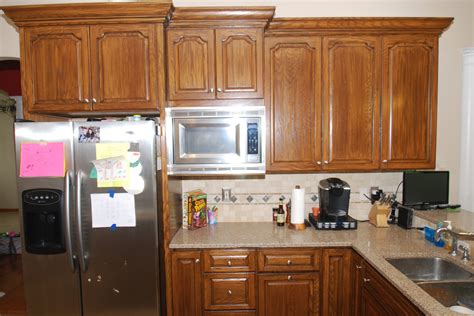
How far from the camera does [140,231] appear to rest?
1.98 metres

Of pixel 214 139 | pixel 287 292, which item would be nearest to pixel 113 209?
pixel 214 139

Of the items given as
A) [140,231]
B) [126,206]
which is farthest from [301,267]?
[126,206]

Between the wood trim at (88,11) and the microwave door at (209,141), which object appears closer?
the wood trim at (88,11)

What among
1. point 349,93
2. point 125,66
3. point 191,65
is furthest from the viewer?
point 349,93

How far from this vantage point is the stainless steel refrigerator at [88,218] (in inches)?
75.8

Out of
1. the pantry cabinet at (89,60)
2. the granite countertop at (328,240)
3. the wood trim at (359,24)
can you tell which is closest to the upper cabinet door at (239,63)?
the wood trim at (359,24)

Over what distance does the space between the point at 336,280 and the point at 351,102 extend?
52.4 inches

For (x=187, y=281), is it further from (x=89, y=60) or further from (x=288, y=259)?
(x=89, y=60)

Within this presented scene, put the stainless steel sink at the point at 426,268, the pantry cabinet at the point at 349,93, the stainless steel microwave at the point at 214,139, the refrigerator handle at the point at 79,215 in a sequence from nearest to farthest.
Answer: the stainless steel sink at the point at 426,268 < the refrigerator handle at the point at 79,215 < the stainless steel microwave at the point at 214,139 < the pantry cabinet at the point at 349,93

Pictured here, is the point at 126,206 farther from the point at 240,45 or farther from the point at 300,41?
the point at 300,41

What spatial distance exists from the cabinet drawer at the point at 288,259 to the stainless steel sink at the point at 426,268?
0.49 meters

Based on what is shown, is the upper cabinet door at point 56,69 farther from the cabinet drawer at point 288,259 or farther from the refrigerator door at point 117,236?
the cabinet drawer at point 288,259

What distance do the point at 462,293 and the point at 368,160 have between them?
Result: 1035 millimetres

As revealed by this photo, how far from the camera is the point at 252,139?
2186 millimetres
